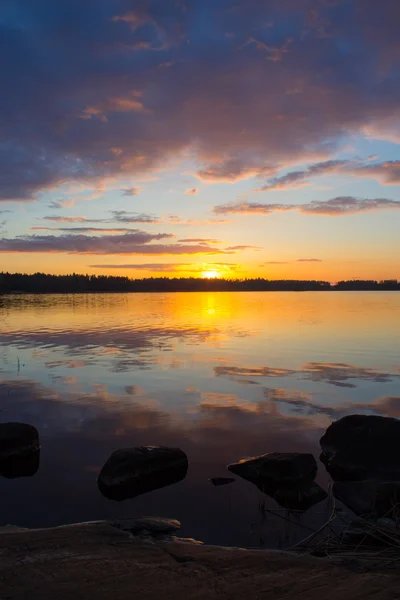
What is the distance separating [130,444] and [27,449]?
8.87 feet

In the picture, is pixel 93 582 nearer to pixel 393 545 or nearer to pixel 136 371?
pixel 393 545

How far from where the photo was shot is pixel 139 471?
9.38 metres

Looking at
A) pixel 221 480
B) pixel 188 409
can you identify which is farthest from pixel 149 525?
pixel 188 409

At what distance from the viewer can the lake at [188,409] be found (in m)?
8.46

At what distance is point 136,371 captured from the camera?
70.7 ft

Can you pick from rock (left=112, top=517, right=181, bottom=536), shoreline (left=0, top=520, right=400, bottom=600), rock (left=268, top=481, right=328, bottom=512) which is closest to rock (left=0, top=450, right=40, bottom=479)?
rock (left=112, top=517, right=181, bottom=536)

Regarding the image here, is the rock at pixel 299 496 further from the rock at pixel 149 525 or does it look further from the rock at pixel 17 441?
the rock at pixel 17 441

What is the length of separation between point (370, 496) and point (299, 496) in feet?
4.69

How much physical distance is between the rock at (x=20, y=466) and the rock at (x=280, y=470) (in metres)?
5.09

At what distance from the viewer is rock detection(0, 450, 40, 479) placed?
1026 cm

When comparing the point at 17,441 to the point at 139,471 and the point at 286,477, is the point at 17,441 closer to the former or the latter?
the point at 139,471

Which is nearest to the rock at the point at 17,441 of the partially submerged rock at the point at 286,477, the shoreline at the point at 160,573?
the shoreline at the point at 160,573

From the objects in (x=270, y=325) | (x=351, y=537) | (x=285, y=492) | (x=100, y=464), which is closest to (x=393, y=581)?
(x=351, y=537)

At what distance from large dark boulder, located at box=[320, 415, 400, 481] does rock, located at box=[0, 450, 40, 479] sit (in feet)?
24.0
